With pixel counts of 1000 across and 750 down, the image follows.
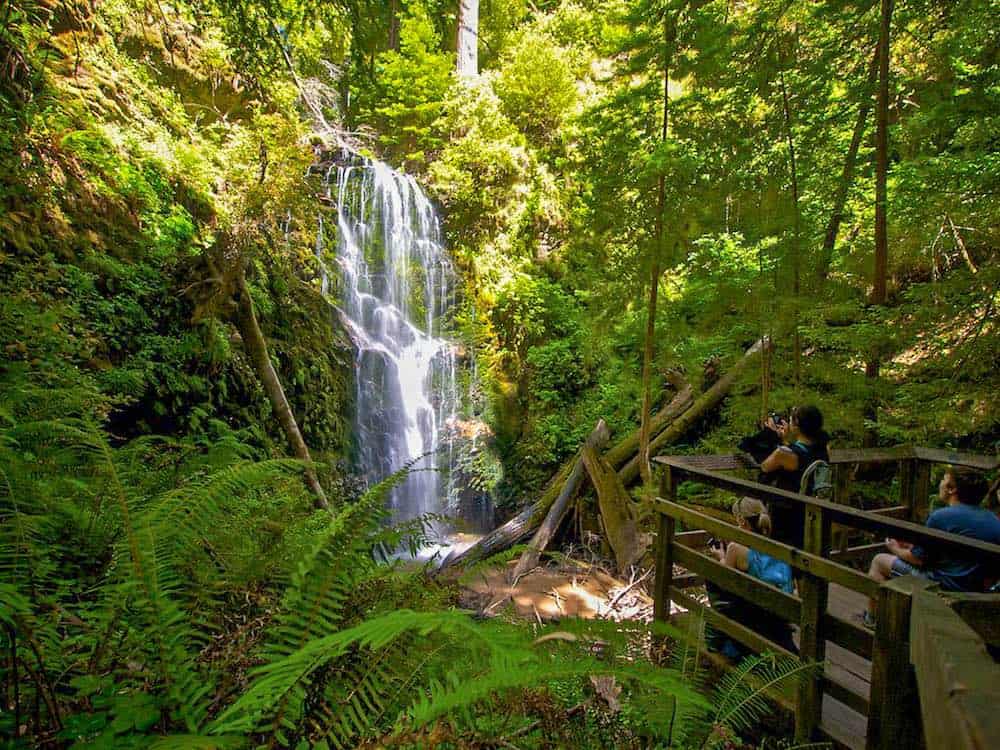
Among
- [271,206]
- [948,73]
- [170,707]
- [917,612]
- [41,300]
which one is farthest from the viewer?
[271,206]

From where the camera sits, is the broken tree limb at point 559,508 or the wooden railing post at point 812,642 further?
the broken tree limb at point 559,508

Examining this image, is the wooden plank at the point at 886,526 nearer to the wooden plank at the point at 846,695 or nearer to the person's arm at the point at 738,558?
the person's arm at the point at 738,558

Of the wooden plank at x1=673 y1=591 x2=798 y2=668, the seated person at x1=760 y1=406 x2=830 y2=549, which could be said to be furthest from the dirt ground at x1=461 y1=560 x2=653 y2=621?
the seated person at x1=760 y1=406 x2=830 y2=549

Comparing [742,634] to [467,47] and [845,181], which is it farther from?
[467,47]

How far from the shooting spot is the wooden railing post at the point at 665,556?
11.9 feet

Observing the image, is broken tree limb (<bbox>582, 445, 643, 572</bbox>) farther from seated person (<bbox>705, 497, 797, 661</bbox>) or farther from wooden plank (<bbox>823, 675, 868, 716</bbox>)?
wooden plank (<bbox>823, 675, 868, 716</bbox>)

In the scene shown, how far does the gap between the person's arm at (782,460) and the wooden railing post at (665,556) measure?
639 mm

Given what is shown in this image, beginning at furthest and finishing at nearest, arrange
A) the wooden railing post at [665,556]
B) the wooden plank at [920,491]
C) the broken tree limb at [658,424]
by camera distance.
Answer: the broken tree limb at [658,424] → the wooden plank at [920,491] → the wooden railing post at [665,556]

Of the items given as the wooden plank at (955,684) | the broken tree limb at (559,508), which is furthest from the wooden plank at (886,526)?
the broken tree limb at (559,508)

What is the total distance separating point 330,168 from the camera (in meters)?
11.3

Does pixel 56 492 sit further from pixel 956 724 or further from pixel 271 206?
pixel 271 206

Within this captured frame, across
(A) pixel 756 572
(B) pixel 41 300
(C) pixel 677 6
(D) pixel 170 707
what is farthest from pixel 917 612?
(B) pixel 41 300

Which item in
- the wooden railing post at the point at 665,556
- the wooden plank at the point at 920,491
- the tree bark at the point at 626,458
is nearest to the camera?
the wooden railing post at the point at 665,556

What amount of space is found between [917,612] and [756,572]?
2650 mm
